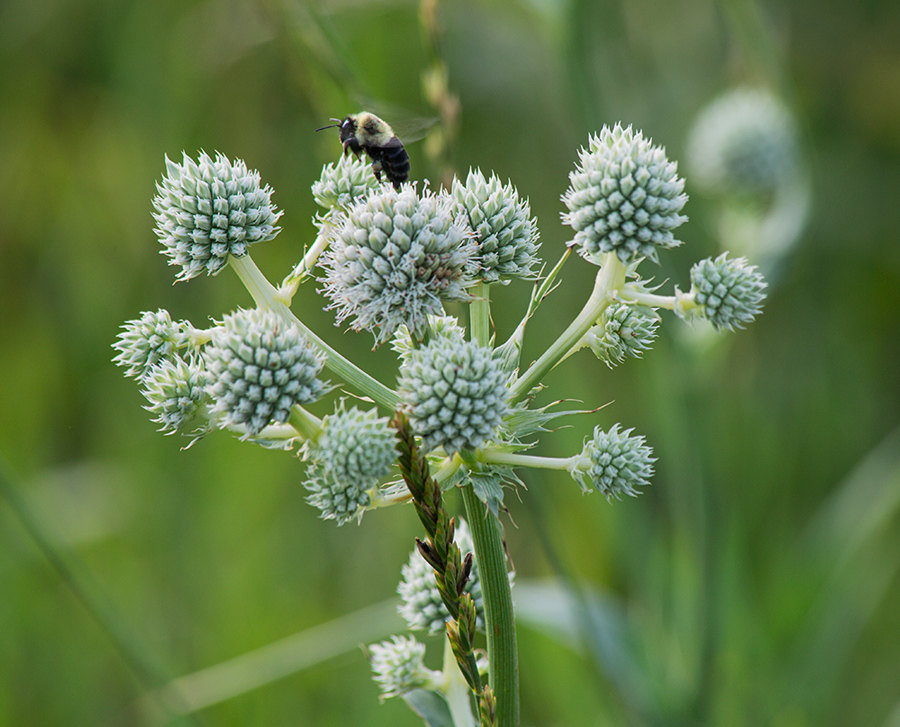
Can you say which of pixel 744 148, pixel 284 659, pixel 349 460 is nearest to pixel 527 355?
pixel 744 148

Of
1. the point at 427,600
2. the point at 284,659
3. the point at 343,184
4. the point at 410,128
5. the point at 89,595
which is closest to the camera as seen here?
the point at 427,600

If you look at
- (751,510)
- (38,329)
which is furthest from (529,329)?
(38,329)

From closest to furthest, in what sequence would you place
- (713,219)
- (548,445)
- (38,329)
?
(548,445) < (38,329) < (713,219)

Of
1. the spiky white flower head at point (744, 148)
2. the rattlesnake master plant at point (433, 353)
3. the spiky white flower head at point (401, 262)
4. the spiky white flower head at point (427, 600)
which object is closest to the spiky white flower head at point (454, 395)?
the rattlesnake master plant at point (433, 353)

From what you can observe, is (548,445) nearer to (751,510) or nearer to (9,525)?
(751,510)

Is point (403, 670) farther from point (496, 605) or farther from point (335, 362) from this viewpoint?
point (335, 362)

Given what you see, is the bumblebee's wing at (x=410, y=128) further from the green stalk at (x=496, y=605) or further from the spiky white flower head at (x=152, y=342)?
the green stalk at (x=496, y=605)

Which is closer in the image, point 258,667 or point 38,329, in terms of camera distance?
point 258,667
